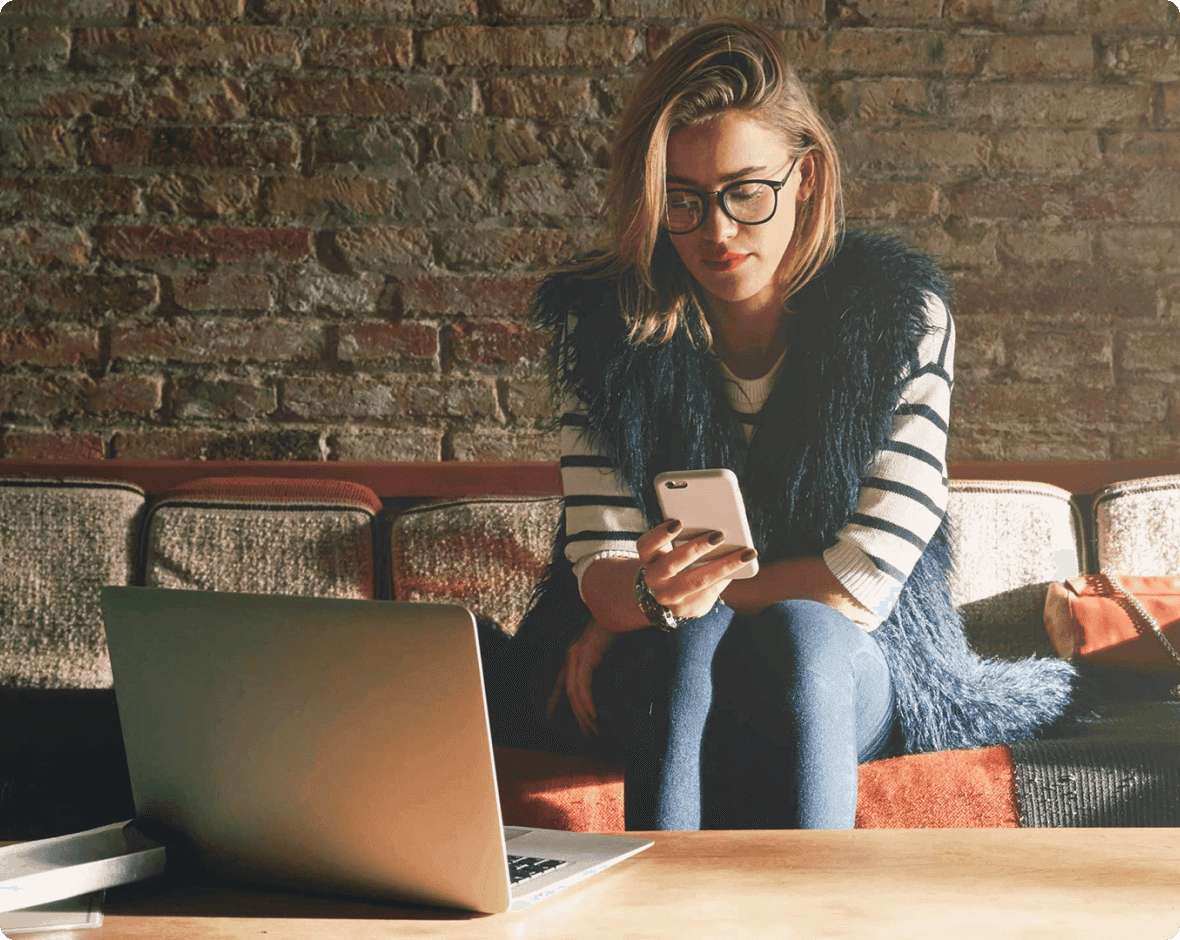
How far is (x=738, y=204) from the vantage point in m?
1.51

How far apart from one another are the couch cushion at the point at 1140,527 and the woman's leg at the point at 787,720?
2.30 ft

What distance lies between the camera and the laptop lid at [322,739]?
1.78 ft

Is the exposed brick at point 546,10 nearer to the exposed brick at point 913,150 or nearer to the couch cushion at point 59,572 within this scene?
the exposed brick at point 913,150

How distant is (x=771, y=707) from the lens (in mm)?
969

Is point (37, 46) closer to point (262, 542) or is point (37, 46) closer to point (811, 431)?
point (262, 542)

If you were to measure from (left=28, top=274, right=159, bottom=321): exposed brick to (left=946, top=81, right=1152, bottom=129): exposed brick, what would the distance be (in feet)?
4.31

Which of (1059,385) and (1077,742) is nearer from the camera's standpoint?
(1077,742)

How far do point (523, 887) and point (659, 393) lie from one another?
94 centimetres

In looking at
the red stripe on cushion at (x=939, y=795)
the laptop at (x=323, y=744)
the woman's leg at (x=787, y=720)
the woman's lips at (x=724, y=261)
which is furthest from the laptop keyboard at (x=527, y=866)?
the woman's lips at (x=724, y=261)

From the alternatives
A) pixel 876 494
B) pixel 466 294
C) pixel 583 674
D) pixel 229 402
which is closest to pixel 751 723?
pixel 583 674

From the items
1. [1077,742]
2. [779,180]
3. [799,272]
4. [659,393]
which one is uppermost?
[779,180]

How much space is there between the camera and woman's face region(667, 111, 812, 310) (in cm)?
150

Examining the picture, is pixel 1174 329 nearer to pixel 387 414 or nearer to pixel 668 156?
pixel 668 156

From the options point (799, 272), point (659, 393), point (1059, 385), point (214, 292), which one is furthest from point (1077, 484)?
point (214, 292)
